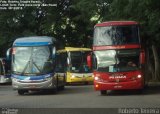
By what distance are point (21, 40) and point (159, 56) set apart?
57.0 ft

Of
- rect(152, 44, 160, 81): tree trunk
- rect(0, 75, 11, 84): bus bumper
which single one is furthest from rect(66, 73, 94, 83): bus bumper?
rect(0, 75, 11, 84): bus bumper

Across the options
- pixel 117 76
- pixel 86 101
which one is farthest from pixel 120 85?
pixel 86 101

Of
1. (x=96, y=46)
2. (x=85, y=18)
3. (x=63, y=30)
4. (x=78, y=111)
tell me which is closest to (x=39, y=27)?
(x=63, y=30)

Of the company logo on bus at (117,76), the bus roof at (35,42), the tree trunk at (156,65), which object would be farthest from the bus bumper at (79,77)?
the company logo on bus at (117,76)

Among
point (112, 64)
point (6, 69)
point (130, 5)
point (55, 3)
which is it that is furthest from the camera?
point (55, 3)

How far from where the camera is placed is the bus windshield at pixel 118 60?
26.6 meters

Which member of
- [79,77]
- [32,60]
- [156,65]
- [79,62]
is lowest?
[79,77]

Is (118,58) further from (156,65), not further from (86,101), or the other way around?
(156,65)

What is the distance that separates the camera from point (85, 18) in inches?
1716

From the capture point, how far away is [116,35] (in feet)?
88.9

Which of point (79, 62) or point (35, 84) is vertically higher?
point (35, 84)

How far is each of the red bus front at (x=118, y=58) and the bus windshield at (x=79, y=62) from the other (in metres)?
15.7

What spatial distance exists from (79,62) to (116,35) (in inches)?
649

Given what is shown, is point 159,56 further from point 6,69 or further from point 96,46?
point 96,46
